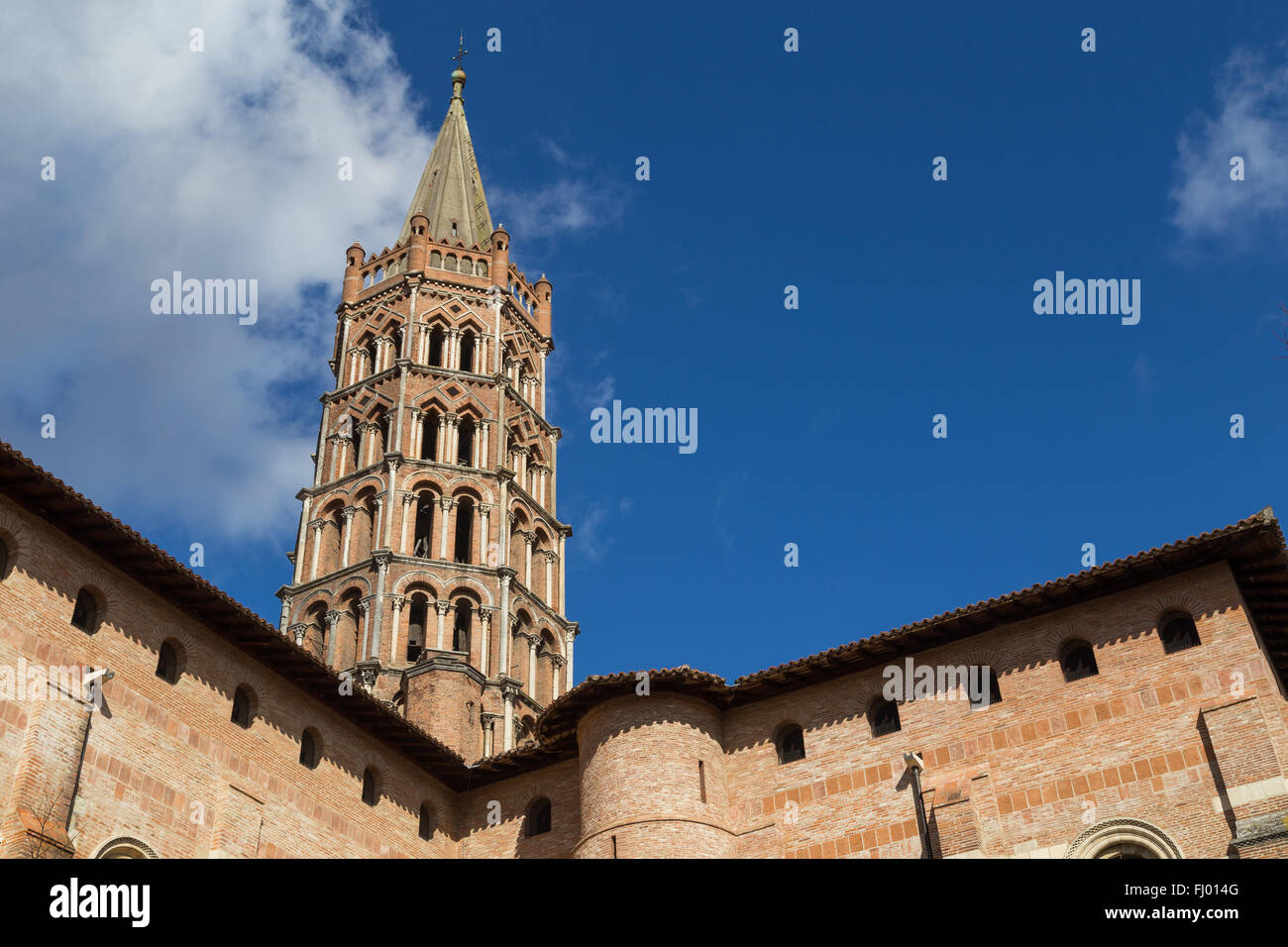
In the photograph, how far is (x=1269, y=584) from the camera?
76.8ft

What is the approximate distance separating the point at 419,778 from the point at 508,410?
19013 millimetres

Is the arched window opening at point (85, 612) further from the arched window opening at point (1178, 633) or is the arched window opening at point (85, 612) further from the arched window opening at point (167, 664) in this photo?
the arched window opening at point (1178, 633)

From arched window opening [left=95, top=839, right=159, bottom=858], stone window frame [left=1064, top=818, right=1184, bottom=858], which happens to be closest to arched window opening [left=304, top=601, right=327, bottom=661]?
arched window opening [left=95, top=839, right=159, bottom=858]

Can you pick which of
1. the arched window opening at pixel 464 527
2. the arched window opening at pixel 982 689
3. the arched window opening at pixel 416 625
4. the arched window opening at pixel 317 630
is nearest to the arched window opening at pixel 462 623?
the arched window opening at pixel 416 625

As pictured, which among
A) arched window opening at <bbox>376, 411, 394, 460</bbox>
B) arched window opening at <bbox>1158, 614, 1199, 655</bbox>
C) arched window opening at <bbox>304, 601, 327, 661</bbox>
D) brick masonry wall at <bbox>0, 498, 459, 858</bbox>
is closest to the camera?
brick masonry wall at <bbox>0, 498, 459, 858</bbox>

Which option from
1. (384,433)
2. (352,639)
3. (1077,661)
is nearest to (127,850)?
(1077,661)

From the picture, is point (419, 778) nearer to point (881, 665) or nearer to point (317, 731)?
point (317, 731)

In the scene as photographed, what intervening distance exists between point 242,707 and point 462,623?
50.8 ft

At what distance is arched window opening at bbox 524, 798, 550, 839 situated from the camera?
2875cm

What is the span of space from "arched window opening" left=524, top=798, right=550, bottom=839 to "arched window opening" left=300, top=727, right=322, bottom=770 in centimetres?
503

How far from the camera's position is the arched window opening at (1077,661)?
2416 cm

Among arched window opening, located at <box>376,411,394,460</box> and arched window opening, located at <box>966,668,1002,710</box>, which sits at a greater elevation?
arched window opening, located at <box>376,411,394,460</box>

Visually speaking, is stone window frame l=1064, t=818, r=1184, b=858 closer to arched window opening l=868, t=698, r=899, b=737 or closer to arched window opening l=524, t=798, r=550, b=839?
arched window opening l=868, t=698, r=899, b=737
